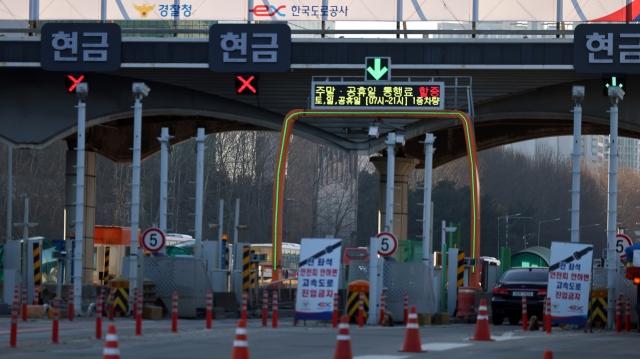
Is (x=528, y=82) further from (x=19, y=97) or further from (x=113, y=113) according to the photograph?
(x=19, y=97)

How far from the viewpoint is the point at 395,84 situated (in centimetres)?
2980

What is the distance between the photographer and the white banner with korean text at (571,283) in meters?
23.0

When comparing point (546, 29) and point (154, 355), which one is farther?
point (546, 29)

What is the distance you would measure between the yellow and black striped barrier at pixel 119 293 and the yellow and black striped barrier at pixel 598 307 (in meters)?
10.1

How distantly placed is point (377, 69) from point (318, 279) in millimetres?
8983

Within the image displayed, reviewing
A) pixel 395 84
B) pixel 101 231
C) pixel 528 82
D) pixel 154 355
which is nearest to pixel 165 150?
pixel 395 84

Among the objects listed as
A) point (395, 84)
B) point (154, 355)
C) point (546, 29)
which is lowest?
point (154, 355)

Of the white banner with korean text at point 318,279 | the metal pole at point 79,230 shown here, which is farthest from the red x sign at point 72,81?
the white banner with korean text at point 318,279

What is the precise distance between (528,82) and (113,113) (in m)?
12.1

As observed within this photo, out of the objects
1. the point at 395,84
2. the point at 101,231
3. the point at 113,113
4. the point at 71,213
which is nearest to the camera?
the point at 395,84

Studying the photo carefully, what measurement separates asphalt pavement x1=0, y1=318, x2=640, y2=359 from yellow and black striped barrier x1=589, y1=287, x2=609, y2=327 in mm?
2774

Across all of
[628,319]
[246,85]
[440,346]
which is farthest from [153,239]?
[440,346]

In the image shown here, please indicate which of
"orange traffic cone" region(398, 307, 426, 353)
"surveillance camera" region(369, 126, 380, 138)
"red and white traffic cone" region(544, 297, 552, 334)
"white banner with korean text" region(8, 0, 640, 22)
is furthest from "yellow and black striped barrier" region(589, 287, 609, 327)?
"orange traffic cone" region(398, 307, 426, 353)

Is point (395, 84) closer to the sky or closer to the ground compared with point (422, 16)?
closer to the ground
